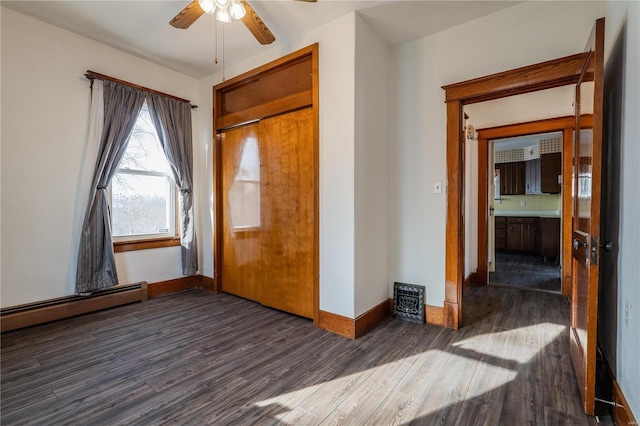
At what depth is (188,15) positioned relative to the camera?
2154mm

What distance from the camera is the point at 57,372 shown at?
2000 mm

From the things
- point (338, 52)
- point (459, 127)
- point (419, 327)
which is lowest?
point (419, 327)

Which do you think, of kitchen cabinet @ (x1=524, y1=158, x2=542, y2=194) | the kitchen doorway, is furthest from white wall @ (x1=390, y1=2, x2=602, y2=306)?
kitchen cabinet @ (x1=524, y1=158, x2=542, y2=194)

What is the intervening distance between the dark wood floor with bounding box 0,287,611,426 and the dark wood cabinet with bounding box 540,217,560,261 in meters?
3.33

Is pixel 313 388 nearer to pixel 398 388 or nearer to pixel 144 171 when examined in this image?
pixel 398 388

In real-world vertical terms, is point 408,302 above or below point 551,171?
below

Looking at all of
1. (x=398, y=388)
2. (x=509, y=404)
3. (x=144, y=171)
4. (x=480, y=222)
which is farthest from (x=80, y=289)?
(x=480, y=222)

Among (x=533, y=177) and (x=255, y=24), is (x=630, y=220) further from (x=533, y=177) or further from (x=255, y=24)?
(x=533, y=177)

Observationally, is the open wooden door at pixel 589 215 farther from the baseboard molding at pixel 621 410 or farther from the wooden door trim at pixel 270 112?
the wooden door trim at pixel 270 112

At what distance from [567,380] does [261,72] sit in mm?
3687

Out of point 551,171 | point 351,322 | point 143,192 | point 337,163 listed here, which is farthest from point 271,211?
point 551,171

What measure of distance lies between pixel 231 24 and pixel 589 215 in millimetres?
3120

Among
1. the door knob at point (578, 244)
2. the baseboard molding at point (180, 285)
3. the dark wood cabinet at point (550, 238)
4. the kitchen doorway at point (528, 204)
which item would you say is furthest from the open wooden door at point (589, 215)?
the dark wood cabinet at point (550, 238)

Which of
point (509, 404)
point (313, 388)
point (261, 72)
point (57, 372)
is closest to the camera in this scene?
point (509, 404)
